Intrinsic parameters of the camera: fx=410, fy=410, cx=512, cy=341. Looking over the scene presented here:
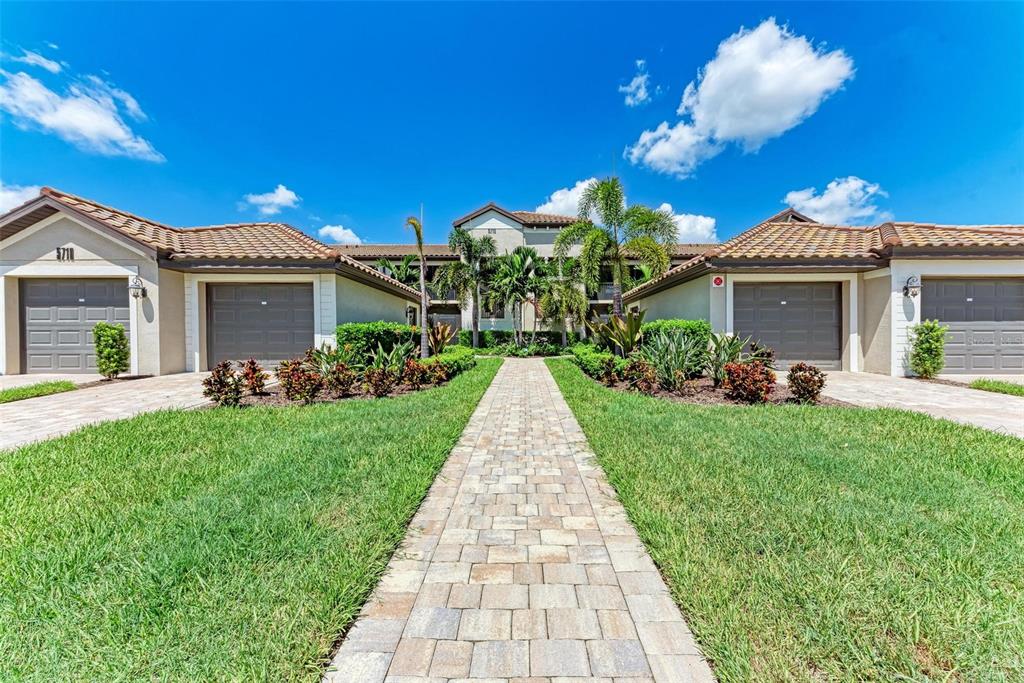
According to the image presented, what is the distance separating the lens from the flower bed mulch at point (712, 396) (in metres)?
7.75

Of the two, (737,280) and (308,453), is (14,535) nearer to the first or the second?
(308,453)

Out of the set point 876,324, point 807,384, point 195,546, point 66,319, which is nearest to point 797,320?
point 876,324

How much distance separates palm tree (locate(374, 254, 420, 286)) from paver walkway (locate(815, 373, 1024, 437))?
25370 mm

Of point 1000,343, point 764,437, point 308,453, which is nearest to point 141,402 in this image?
point 308,453

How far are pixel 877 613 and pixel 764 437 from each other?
11.2 ft

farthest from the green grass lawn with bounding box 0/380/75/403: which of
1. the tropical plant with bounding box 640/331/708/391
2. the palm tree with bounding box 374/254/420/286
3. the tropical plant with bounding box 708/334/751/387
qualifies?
the palm tree with bounding box 374/254/420/286

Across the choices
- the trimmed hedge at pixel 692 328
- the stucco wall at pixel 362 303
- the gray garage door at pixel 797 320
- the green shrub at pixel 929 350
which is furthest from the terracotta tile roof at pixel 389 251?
the green shrub at pixel 929 350

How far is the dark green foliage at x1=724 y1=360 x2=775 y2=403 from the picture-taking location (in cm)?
755

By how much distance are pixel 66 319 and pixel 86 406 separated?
704 cm

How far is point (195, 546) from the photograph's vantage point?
2.72 metres

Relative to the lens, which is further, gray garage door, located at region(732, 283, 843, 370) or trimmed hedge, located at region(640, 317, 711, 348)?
→ gray garage door, located at region(732, 283, 843, 370)

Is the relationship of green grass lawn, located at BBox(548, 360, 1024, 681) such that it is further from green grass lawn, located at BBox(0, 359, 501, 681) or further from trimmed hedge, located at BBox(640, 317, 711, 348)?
trimmed hedge, located at BBox(640, 317, 711, 348)

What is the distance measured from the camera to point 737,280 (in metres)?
12.2

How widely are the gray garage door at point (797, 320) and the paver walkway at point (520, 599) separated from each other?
10.9 metres
